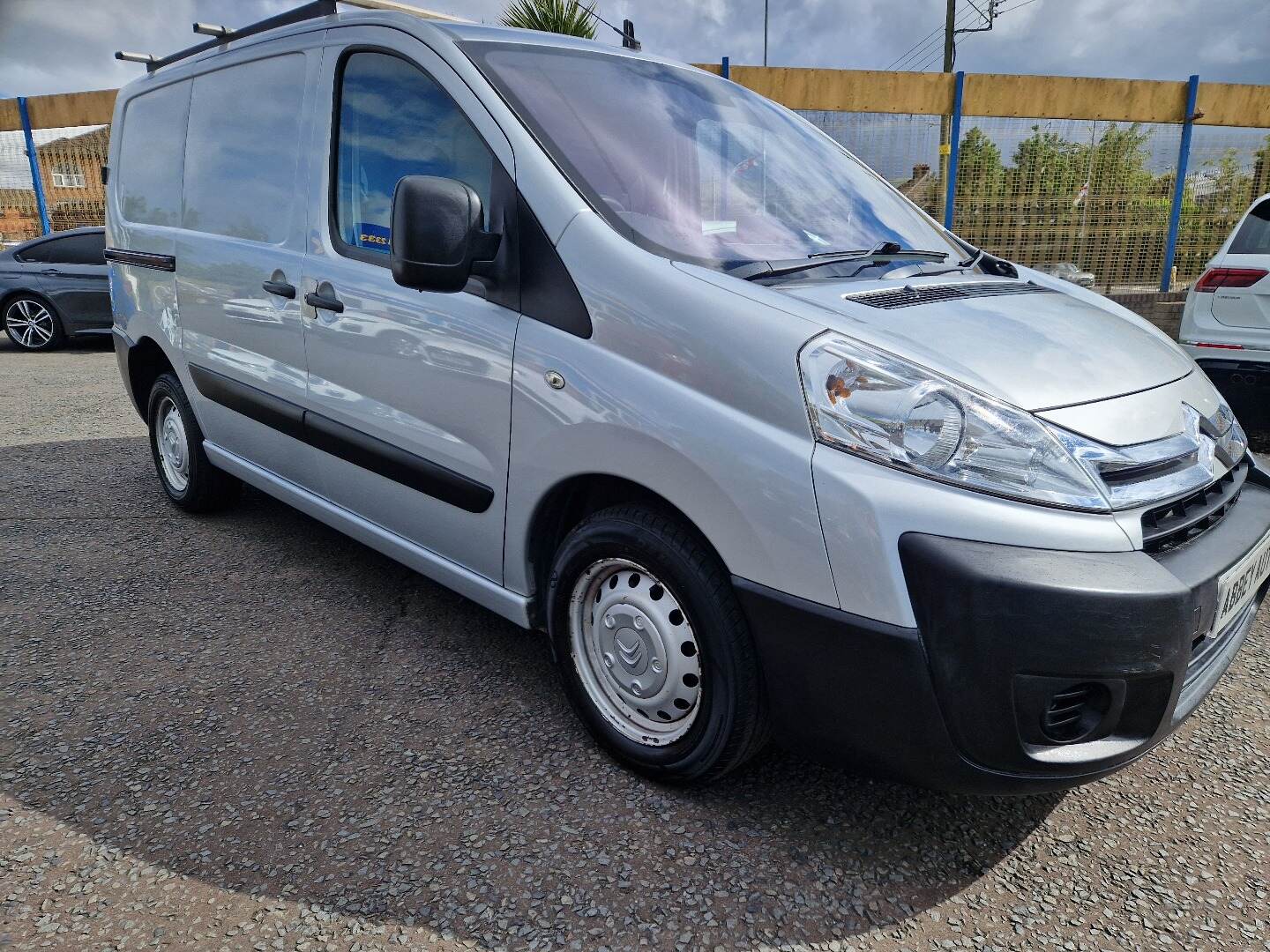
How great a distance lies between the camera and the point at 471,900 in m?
1.79

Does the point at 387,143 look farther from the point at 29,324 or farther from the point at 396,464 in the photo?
the point at 29,324

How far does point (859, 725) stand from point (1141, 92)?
10.3m

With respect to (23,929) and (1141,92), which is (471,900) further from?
(1141,92)

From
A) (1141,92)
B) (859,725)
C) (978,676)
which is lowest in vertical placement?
(859,725)

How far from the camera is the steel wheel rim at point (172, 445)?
3.97 m

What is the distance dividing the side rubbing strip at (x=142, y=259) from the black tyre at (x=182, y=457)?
0.49 metres

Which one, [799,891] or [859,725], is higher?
[859,725]

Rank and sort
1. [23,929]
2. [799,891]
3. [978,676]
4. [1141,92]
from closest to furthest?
[978,676] < [23,929] < [799,891] < [1141,92]

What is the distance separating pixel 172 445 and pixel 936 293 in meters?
3.50

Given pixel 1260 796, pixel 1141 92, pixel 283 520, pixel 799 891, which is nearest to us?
pixel 799 891

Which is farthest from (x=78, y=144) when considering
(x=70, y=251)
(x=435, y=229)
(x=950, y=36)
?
(x=950, y=36)

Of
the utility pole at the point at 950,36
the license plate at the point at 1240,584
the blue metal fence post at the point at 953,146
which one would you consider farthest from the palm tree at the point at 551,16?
the utility pole at the point at 950,36

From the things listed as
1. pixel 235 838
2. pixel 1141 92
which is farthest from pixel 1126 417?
pixel 1141 92

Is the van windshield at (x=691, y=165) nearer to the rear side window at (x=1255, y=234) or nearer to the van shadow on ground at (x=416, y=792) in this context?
the van shadow on ground at (x=416, y=792)
